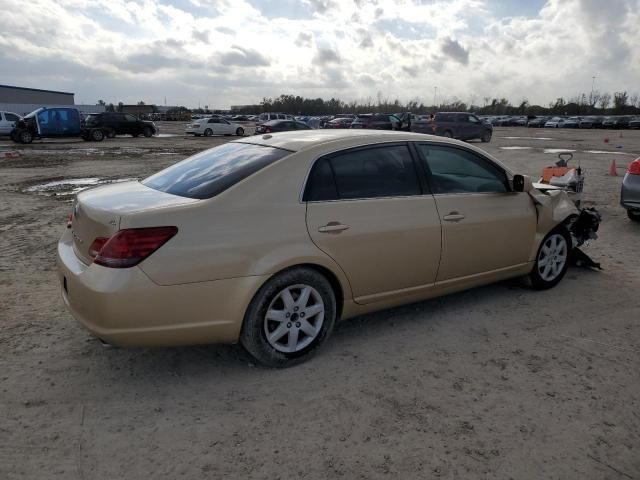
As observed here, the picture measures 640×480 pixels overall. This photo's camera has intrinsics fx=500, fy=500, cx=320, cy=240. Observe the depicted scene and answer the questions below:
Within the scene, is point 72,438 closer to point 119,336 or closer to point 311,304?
point 119,336

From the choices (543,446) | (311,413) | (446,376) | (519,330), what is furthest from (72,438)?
(519,330)

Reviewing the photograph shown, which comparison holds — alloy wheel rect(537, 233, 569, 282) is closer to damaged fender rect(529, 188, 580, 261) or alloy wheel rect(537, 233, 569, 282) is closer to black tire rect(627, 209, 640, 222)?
damaged fender rect(529, 188, 580, 261)

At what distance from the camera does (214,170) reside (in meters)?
3.62

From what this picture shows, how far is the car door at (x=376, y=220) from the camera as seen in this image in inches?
136

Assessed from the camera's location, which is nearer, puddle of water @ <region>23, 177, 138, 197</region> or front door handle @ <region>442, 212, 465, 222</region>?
front door handle @ <region>442, 212, 465, 222</region>

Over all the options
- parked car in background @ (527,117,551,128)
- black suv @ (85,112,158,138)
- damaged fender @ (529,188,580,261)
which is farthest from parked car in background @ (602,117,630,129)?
damaged fender @ (529,188,580,261)

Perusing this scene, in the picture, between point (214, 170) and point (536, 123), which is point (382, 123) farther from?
point (536, 123)

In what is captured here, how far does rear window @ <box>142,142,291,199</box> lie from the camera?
335cm

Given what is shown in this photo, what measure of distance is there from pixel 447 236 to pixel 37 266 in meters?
4.35

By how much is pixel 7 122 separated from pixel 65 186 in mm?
21409

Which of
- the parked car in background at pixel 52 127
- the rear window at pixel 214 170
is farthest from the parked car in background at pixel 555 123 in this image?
the rear window at pixel 214 170

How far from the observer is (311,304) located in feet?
11.4

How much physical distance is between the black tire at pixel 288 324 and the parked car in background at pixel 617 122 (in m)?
64.6

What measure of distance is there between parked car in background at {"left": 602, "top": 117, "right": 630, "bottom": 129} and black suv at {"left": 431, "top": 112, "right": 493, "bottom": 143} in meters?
37.7
